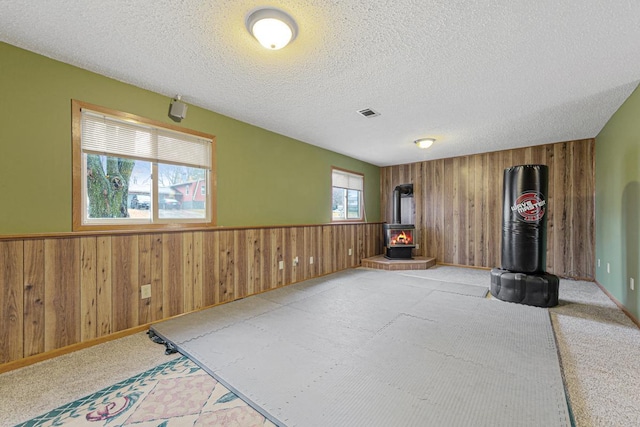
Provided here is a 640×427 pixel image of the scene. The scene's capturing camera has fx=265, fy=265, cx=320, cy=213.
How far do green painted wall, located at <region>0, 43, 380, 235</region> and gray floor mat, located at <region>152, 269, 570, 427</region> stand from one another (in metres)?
1.36

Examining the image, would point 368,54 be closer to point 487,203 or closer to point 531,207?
point 531,207

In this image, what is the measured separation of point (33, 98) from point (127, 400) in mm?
2428

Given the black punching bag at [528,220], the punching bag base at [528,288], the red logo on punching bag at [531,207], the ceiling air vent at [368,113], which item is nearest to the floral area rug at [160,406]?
the ceiling air vent at [368,113]

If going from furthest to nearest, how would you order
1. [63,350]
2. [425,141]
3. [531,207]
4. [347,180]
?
1. [347,180]
2. [425,141]
3. [531,207]
4. [63,350]

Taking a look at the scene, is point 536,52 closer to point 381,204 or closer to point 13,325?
point 13,325

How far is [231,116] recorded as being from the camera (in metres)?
3.56

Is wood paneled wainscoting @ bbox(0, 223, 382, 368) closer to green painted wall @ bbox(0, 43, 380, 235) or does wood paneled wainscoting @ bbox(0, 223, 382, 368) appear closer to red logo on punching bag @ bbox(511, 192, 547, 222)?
green painted wall @ bbox(0, 43, 380, 235)

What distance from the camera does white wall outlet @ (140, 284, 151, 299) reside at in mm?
2688

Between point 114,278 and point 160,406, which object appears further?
point 114,278

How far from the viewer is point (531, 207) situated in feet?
11.2

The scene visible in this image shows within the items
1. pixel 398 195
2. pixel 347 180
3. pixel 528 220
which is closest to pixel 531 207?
pixel 528 220

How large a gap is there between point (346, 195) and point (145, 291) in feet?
14.1

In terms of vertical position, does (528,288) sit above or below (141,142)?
below

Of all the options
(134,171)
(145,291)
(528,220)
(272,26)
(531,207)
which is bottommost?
(145,291)
